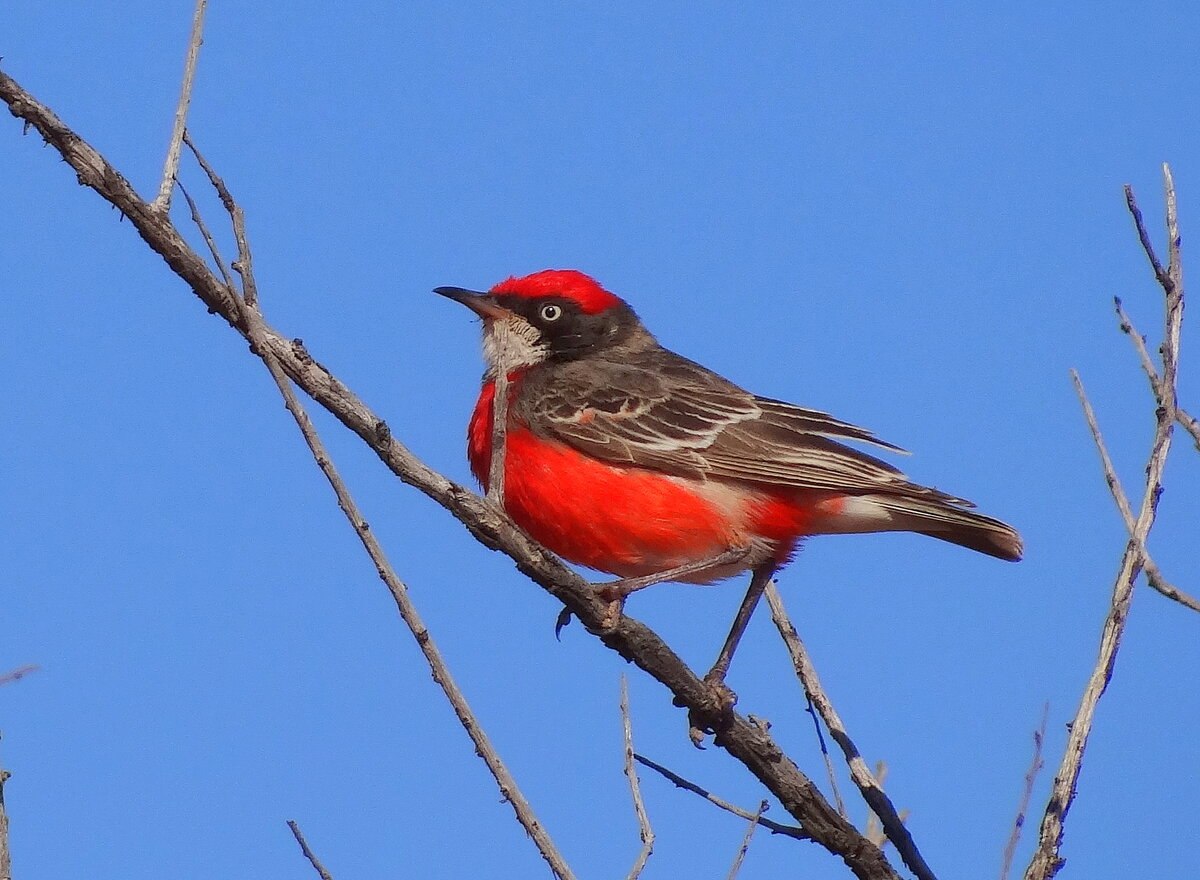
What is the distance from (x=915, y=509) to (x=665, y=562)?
1.30m

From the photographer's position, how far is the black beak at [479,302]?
8500 mm

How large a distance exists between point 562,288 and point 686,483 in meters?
1.89

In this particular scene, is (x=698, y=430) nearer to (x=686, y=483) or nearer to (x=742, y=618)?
(x=686, y=483)

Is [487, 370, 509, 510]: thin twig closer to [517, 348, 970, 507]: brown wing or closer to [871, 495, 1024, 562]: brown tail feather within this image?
[517, 348, 970, 507]: brown wing

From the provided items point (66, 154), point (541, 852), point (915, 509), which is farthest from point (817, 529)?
point (66, 154)

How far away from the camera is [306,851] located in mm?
4578

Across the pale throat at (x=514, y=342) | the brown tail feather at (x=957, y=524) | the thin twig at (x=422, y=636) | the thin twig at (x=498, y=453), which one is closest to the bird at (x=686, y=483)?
the brown tail feather at (x=957, y=524)

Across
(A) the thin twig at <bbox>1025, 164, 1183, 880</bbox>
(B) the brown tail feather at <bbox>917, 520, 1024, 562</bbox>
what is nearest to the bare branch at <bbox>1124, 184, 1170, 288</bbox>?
(A) the thin twig at <bbox>1025, 164, 1183, 880</bbox>

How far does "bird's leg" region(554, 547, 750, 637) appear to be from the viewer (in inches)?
232

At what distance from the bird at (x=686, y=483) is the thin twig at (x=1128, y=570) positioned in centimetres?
191

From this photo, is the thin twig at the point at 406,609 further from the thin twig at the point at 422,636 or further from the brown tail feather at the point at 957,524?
the brown tail feather at the point at 957,524

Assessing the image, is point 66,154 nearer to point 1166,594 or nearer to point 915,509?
point 1166,594

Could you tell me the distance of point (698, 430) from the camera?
25.5 ft

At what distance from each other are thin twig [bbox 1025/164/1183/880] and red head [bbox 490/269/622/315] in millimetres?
4284
